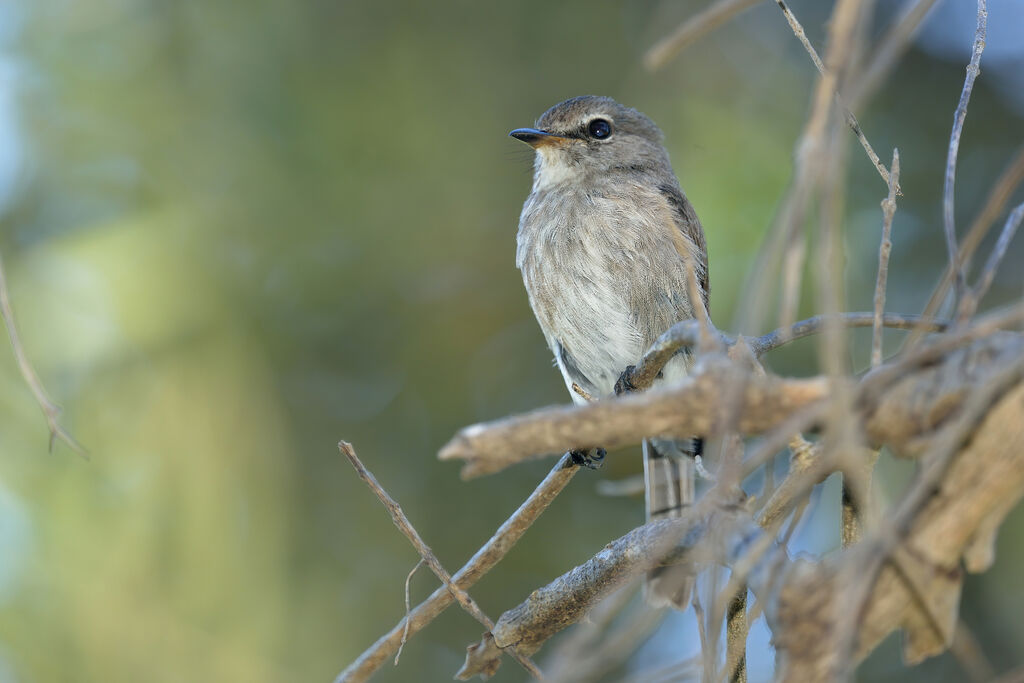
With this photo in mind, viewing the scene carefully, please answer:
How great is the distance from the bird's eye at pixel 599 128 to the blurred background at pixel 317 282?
795 mm

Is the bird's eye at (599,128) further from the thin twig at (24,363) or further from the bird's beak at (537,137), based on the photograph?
the thin twig at (24,363)

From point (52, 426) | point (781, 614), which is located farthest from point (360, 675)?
point (781, 614)

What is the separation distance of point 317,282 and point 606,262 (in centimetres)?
335

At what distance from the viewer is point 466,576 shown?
3.10 meters

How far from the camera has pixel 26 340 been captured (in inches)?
253

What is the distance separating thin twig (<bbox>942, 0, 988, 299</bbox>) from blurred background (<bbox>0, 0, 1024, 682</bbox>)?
3.87 m

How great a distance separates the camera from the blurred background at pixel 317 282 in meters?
6.26

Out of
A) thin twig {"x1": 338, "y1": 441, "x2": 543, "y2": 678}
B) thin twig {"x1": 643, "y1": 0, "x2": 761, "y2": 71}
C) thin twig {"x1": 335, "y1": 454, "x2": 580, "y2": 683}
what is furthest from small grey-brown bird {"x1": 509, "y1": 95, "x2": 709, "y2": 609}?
thin twig {"x1": 643, "y1": 0, "x2": 761, "y2": 71}

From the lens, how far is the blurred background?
20.5 feet

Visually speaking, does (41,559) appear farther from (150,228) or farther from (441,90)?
(441,90)

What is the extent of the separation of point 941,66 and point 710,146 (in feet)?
6.39

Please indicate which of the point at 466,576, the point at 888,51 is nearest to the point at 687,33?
the point at 888,51

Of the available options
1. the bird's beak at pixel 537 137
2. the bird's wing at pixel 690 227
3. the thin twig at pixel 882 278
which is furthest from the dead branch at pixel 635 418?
the bird's beak at pixel 537 137

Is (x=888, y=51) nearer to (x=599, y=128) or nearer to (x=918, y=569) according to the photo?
(x=918, y=569)
